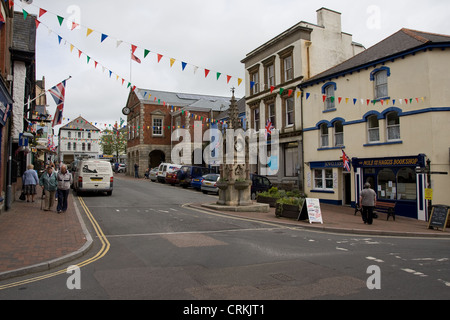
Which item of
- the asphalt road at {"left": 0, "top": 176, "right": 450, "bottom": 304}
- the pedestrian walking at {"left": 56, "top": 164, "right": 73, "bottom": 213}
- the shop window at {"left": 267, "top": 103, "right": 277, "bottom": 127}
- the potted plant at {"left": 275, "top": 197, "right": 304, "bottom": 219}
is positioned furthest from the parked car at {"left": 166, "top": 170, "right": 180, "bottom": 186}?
the asphalt road at {"left": 0, "top": 176, "right": 450, "bottom": 304}

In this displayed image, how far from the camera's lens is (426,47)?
618 inches

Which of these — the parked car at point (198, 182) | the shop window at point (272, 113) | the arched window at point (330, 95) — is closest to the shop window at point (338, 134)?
the arched window at point (330, 95)

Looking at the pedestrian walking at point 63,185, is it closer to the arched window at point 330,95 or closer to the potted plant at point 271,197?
the potted plant at point 271,197

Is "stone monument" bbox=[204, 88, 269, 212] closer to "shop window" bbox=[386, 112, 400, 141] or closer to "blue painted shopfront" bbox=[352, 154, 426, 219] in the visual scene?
"blue painted shopfront" bbox=[352, 154, 426, 219]

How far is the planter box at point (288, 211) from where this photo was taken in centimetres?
1345

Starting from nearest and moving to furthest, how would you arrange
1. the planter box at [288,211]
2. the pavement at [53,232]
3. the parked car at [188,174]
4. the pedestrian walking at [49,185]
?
the pavement at [53,232] → the pedestrian walking at [49,185] → the planter box at [288,211] → the parked car at [188,174]

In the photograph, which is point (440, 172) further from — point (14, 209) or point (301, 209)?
point (14, 209)

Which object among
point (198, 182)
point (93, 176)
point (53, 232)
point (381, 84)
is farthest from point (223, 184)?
point (381, 84)

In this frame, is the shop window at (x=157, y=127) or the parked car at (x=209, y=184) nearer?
the parked car at (x=209, y=184)

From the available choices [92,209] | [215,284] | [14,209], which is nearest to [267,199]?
[92,209]

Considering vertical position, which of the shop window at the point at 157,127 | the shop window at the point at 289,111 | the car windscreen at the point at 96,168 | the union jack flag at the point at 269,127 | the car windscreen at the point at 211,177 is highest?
the shop window at the point at 157,127

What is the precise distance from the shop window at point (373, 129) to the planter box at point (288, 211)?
7.56 metres

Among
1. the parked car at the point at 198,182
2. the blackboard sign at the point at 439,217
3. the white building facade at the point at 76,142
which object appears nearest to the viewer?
the blackboard sign at the point at 439,217
